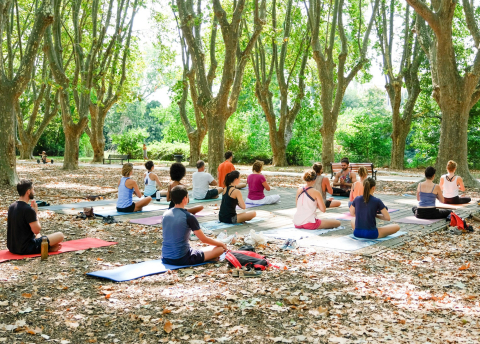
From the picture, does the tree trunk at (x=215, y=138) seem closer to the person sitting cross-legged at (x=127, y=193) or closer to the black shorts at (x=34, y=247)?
the person sitting cross-legged at (x=127, y=193)

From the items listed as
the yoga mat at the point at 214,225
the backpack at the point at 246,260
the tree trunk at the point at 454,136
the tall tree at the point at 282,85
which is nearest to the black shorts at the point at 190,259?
the backpack at the point at 246,260

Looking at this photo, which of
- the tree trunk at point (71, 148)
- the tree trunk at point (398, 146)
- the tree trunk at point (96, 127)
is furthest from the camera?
the tree trunk at point (96, 127)

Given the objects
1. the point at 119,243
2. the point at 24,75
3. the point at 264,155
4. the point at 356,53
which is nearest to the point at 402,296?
the point at 119,243

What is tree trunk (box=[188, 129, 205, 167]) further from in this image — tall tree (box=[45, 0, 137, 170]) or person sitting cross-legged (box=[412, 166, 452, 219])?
person sitting cross-legged (box=[412, 166, 452, 219])

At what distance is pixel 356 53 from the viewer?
28234 millimetres

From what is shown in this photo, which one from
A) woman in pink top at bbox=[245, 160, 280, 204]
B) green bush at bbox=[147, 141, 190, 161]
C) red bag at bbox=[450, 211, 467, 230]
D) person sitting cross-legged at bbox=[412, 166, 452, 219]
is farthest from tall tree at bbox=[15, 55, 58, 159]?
Result: red bag at bbox=[450, 211, 467, 230]

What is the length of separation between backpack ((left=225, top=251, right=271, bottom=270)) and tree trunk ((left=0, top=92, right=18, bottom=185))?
10788mm

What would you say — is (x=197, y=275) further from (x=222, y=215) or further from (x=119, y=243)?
(x=222, y=215)

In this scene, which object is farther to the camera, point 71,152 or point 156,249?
point 71,152

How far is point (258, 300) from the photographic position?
5.08 meters

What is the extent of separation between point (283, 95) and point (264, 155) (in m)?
6.73

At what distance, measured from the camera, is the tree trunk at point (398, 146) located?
26.5m

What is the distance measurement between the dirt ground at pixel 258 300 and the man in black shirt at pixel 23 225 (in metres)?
0.27

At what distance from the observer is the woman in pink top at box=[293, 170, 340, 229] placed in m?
8.68
